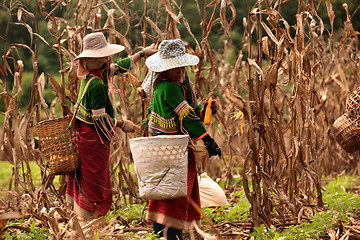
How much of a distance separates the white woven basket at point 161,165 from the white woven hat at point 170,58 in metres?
0.48

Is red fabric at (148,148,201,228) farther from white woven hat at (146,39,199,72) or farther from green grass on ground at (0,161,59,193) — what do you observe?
green grass on ground at (0,161,59,193)

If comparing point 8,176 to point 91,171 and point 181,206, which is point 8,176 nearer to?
point 91,171

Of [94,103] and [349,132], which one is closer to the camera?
[349,132]

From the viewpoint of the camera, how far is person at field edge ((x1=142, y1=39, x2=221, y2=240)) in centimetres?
340

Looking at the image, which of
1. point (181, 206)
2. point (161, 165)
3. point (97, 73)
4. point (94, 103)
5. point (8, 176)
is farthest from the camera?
point (8, 176)

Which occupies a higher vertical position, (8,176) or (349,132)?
(349,132)

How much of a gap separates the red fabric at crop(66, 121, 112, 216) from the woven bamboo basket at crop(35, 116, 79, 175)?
79mm

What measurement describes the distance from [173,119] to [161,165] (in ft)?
1.16

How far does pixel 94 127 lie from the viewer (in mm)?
3916

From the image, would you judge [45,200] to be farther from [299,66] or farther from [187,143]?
[299,66]

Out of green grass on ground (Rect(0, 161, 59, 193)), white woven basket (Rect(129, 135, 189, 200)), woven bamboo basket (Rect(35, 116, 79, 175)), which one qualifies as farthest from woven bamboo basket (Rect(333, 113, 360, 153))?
green grass on ground (Rect(0, 161, 59, 193))

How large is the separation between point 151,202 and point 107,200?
0.61 metres

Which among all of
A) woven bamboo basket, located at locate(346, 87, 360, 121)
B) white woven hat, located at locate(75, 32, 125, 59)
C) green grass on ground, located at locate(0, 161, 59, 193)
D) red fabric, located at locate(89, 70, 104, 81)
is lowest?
green grass on ground, located at locate(0, 161, 59, 193)

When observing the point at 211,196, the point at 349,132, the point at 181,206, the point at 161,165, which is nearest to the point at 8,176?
the point at 211,196
